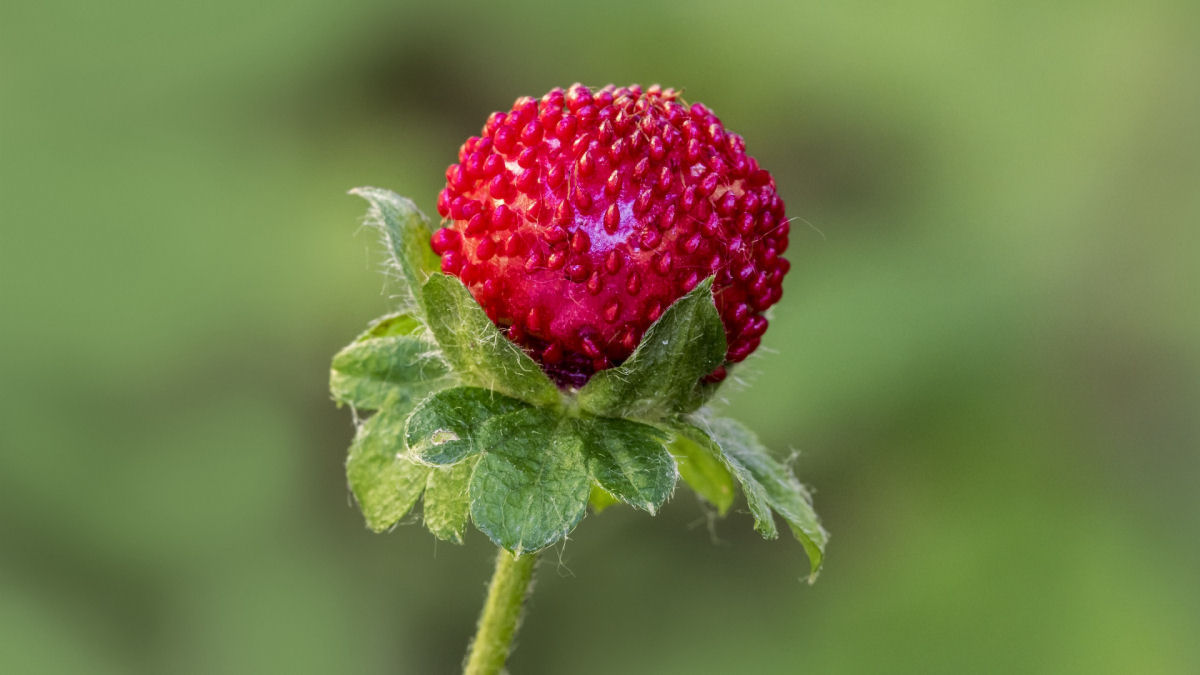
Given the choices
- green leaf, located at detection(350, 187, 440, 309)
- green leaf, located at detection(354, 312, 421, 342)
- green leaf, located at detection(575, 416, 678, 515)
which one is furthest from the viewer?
green leaf, located at detection(354, 312, 421, 342)

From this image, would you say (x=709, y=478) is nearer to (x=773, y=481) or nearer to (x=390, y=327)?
(x=773, y=481)

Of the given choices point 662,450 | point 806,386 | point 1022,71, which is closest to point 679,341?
point 662,450

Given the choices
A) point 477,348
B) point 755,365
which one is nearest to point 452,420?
point 477,348

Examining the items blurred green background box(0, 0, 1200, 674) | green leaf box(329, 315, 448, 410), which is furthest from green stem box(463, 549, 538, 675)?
blurred green background box(0, 0, 1200, 674)

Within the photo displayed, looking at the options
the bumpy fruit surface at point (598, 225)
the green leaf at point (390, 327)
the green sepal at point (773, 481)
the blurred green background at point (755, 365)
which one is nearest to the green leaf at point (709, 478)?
the green sepal at point (773, 481)

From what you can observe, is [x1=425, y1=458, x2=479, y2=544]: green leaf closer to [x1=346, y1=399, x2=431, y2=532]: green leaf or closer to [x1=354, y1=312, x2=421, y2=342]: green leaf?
[x1=346, y1=399, x2=431, y2=532]: green leaf

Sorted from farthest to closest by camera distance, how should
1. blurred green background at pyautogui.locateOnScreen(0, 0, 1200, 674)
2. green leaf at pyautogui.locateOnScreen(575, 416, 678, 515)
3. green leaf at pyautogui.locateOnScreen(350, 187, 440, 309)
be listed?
blurred green background at pyautogui.locateOnScreen(0, 0, 1200, 674)
green leaf at pyautogui.locateOnScreen(350, 187, 440, 309)
green leaf at pyautogui.locateOnScreen(575, 416, 678, 515)
